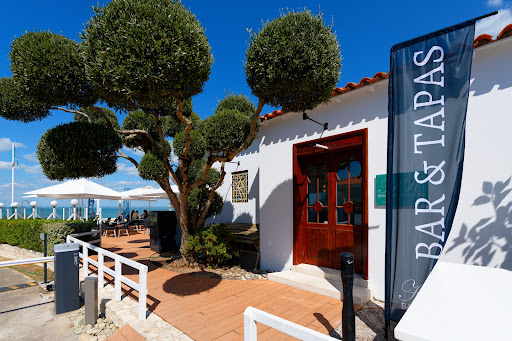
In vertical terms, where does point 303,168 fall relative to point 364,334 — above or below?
above

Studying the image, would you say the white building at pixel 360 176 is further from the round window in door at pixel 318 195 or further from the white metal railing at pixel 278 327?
the white metal railing at pixel 278 327

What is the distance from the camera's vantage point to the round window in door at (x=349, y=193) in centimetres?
499

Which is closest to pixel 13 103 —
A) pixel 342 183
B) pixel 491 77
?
pixel 342 183

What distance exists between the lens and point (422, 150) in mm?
2945

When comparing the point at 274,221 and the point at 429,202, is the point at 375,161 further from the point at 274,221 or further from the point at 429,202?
the point at 274,221

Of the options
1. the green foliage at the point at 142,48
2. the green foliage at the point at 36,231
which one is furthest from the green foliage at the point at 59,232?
the green foliage at the point at 142,48

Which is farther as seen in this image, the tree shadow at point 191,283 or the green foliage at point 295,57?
the tree shadow at point 191,283

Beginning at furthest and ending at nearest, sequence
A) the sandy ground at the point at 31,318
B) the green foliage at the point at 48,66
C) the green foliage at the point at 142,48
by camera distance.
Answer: the green foliage at the point at 48,66
the sandy ground at the point at 31,318
the green foliage at the point at 142,48

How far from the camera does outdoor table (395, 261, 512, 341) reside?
1513 mm

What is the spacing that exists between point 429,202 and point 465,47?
64.9 inches

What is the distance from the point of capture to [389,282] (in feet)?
10.1

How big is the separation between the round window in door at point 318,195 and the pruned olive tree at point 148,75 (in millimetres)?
1650

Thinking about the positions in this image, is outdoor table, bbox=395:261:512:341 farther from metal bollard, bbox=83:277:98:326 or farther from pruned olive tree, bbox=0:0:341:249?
metal bollard, bbox=83:277:98:326

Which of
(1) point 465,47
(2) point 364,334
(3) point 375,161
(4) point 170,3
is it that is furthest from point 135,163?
(1) point 465,47
